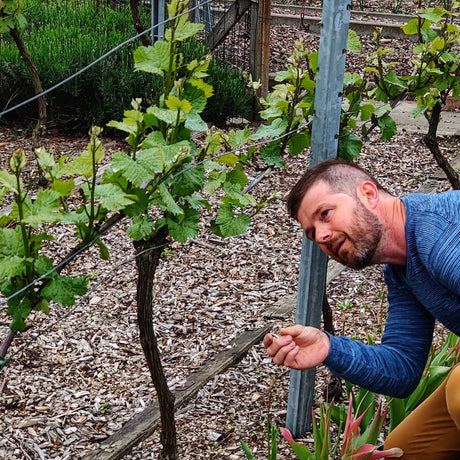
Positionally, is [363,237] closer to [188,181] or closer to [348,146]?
[188,181]

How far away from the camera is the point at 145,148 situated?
1769mm

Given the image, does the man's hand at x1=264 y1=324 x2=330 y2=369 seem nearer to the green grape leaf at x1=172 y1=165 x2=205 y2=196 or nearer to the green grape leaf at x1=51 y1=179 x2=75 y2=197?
the green grape leaf at x1=172 y1=165 x2=205 y2=196

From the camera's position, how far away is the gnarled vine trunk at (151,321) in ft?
6.37

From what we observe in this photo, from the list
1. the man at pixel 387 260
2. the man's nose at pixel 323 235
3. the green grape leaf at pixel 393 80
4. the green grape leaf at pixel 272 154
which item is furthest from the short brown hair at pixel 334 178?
the green grape leaf at pixel 393 80

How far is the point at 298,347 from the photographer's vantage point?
1.83 m

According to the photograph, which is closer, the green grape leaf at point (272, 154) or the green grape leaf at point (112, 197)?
the green grape leaf at point (112, 197)

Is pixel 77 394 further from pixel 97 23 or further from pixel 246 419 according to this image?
pixel 97 23

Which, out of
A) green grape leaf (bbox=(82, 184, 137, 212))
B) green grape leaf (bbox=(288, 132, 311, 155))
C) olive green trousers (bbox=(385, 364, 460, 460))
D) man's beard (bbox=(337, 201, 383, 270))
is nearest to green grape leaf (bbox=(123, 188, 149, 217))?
green grape leaf (bbox=(82, 184, 137, 212))

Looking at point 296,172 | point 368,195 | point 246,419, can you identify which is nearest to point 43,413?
point 246,419

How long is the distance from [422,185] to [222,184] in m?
3.11

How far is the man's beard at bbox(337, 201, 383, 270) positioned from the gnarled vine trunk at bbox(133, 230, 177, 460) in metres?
0.51

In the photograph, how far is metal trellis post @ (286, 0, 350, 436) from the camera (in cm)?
208

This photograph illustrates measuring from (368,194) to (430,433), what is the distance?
0.80 m

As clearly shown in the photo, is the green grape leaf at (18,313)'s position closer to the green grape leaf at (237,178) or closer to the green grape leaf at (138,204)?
the green grape leaf at (138,204)
